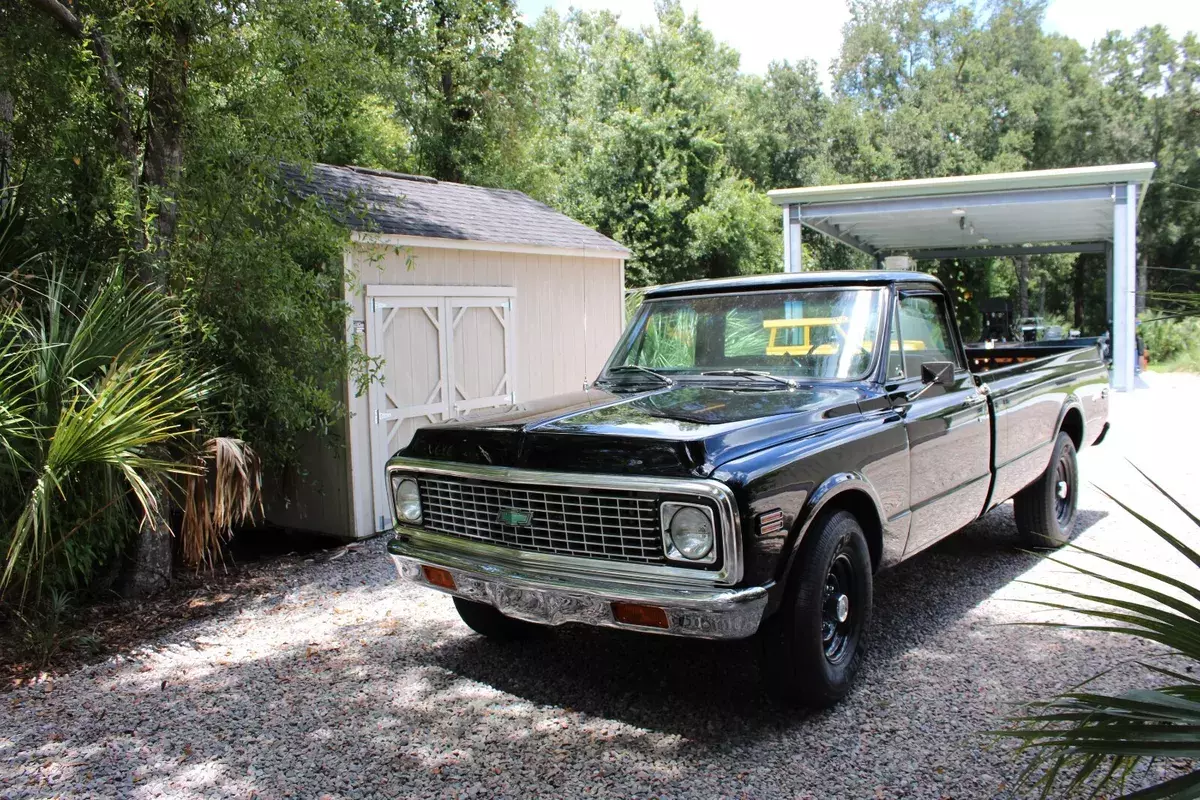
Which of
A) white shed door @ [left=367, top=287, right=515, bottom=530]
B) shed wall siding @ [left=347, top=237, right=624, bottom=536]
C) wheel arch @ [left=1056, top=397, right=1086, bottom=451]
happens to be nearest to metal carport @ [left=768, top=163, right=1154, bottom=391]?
shed wall siding @ [left=347, top=237, right=624, bottom=536]

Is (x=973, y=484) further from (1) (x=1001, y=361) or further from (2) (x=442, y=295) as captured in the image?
(2) (x=442, y=295)

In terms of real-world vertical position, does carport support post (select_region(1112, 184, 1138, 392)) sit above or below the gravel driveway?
above

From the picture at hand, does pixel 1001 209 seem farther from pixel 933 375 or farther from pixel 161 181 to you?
pixel 161 181

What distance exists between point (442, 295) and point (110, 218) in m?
2.81

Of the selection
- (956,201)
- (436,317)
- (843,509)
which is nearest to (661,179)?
(956,201)

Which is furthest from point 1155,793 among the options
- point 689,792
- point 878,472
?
point 878,472

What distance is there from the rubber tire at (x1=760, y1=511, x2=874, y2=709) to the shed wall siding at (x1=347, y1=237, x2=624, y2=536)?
14.4 ft

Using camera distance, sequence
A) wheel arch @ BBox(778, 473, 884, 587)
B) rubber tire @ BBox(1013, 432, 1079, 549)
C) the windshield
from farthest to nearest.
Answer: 1. rubber tire @ BBox(1013, 432, 1079, 549)
2. the windshield
3. wheel arch @ BBox(778, 473, 884, 587)

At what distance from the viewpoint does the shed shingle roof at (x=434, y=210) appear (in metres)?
7.61

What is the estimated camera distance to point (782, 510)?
3.64m

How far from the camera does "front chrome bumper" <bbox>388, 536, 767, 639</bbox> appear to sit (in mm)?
3445

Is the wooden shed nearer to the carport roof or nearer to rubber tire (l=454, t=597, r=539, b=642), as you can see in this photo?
rubber tire (l=454, t=597, r=539, b=642)

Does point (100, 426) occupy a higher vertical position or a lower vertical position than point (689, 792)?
higher

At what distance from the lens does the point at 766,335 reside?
5.00 metres
